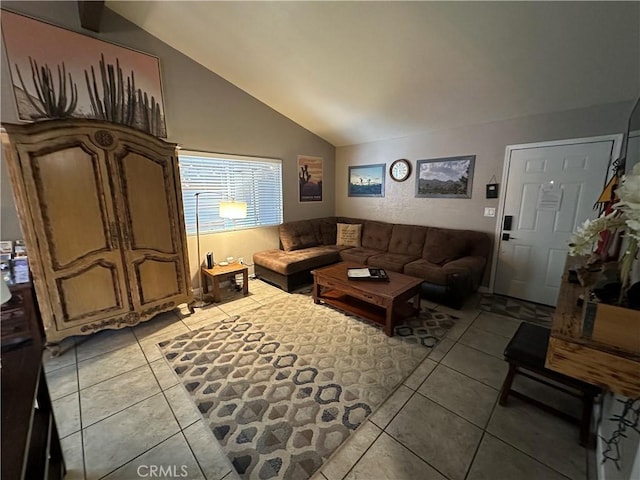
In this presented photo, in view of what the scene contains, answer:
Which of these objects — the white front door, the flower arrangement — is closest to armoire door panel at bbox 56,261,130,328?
the flower arrangement

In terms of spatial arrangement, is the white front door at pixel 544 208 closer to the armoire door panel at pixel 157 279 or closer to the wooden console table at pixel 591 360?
the wooden console table at pixel 591 360

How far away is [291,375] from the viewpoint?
206cm

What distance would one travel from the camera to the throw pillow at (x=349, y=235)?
4.68 meters

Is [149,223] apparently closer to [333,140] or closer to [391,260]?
[391,260]

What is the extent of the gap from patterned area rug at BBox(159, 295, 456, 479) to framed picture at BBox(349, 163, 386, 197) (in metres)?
2.42

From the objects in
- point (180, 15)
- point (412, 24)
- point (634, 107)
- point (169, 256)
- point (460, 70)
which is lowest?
point (169, 256)

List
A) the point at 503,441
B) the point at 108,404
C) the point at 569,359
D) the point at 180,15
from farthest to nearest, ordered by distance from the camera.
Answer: the point at 180,15
the point at 108,404
the point at 503,441
the point at 569,359

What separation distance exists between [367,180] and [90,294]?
4157 millimetres

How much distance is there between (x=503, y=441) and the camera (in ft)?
5.03

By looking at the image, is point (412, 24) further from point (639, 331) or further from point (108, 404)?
point (108, 404)

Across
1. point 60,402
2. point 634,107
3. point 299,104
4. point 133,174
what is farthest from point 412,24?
point 60,402

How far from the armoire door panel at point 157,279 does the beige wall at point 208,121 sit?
71 centimetres

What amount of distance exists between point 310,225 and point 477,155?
8.93 feet

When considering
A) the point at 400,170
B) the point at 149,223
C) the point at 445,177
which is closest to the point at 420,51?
the point at 445,177
